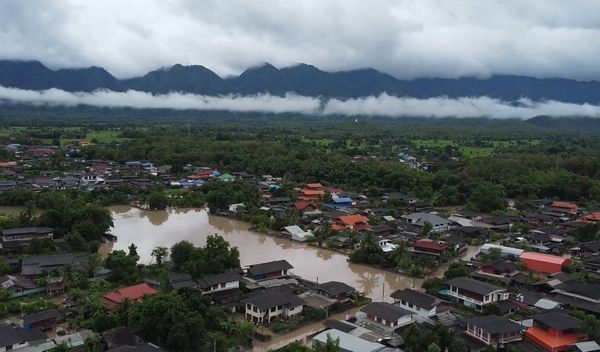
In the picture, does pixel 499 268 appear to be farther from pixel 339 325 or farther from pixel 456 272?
pixel 339 325

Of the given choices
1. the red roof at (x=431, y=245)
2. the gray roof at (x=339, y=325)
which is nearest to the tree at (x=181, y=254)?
the gray roof at (x=339, y=325)

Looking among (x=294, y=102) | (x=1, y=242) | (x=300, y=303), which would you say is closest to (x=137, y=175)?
(x=1, y=242)

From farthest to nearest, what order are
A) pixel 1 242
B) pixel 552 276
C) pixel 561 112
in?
pixel 561 112, pixel 1 242, pixel 552 276

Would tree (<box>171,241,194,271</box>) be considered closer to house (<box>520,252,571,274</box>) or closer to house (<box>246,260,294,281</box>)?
house (<box>246,260,294,281</box>)

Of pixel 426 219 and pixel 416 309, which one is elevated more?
pixel 426 219

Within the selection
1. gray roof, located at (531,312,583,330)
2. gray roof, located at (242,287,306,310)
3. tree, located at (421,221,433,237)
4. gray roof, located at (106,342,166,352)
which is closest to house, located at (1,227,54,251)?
gray roof, located at (242,287,306,310)

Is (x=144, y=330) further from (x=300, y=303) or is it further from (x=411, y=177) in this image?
(x=411, y=177)

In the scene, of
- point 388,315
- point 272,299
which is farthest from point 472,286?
point 272,299
